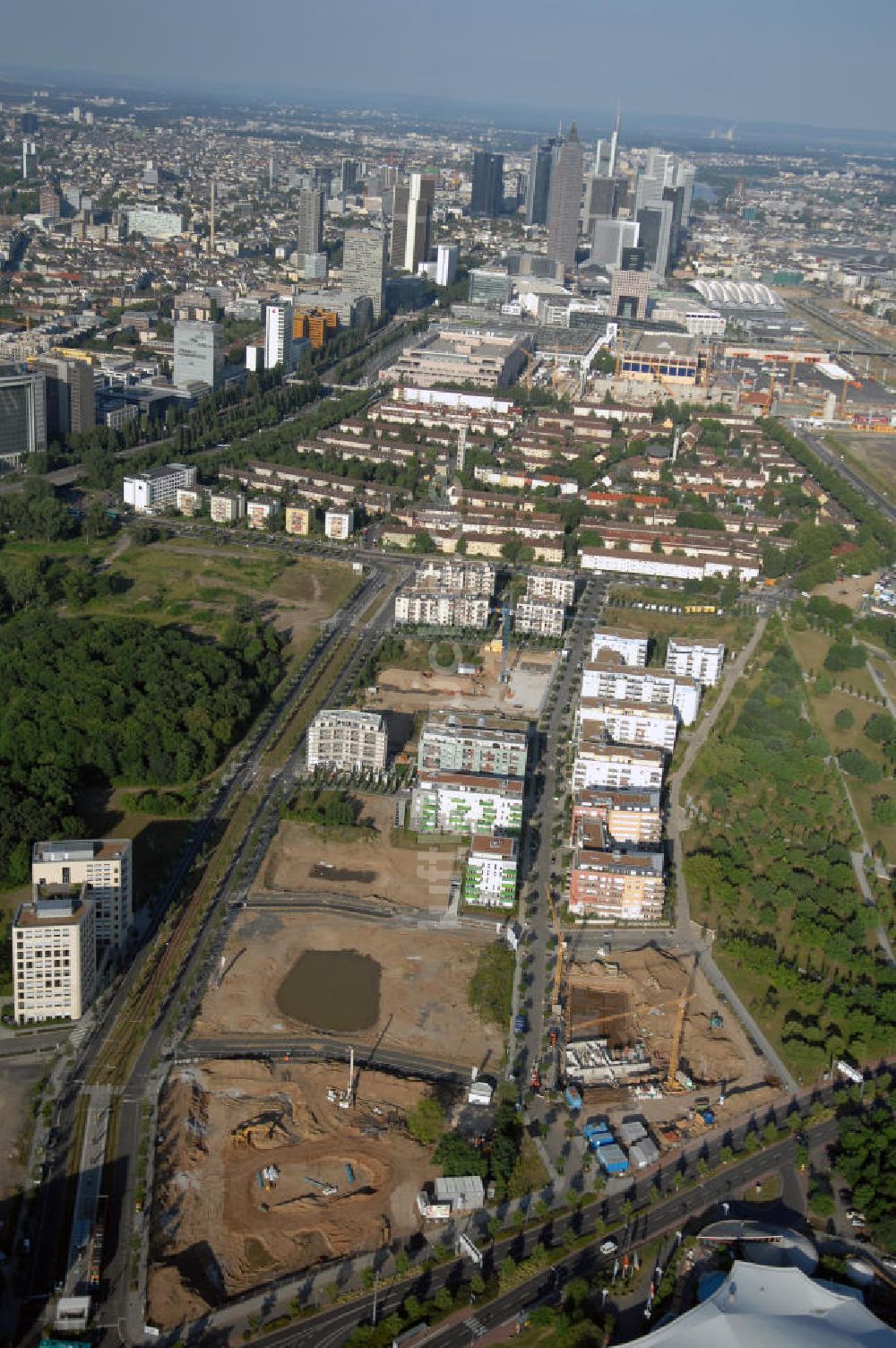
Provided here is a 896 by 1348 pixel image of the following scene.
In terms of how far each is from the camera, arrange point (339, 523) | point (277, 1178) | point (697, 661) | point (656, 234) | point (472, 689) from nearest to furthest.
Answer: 1. point (277, 1178)
2. point (472, 689)
3. point (697, 661)
4. point (339, 523)
5. point (656, 234)

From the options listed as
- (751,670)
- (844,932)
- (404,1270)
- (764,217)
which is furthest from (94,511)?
(764,217)

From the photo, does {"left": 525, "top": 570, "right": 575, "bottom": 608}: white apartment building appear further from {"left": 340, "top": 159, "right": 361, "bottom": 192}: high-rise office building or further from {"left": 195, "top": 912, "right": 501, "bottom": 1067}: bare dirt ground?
{"left": 340, "top": 159, "right": 361, "bottom": 192}: high-rise office building

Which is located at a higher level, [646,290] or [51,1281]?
[646,290]

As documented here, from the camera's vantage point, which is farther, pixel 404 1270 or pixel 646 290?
pixel 646 290

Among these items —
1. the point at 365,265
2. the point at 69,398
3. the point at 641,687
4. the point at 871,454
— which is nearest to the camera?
the point at 641,687

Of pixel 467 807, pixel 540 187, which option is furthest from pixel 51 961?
pixel 540 187

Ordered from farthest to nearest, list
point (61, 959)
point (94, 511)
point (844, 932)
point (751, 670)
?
point (94, 511), point (751, 670), point (844, 932), point (61, 959)

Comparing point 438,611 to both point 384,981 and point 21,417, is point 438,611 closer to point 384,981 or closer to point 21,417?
point 384,981

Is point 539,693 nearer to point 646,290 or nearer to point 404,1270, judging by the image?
point 404,1270
